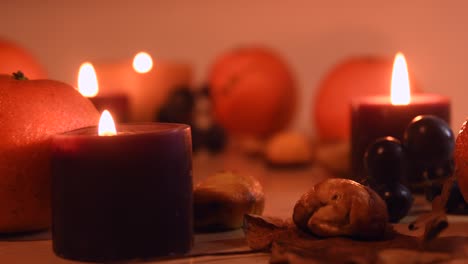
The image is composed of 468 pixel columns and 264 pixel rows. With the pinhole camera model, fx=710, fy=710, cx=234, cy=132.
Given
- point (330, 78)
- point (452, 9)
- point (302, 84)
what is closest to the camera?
point (330, 78)

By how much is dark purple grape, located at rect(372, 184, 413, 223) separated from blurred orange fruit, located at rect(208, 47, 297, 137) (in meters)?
0.70

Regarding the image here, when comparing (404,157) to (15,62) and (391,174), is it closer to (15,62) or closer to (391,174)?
(391,174)

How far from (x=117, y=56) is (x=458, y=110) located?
855 mm

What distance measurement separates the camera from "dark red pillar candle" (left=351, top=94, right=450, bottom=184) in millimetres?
899

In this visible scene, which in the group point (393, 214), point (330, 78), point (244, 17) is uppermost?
point (244, 17)

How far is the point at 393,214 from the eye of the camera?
0.74 metres

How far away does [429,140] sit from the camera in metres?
0.75

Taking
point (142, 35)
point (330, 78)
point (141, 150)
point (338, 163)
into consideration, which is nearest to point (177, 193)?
point (141, 150)

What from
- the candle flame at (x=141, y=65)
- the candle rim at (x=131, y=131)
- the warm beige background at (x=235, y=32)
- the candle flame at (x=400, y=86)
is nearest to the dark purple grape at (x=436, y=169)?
the candle flame at (x=400, y=86)

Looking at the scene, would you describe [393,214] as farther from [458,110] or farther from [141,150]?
[458,110]

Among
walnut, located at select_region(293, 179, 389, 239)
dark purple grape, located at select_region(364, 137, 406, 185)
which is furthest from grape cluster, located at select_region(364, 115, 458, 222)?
walnut, located at select_region(293, 179, 389, 239)

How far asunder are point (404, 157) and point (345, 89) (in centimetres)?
54

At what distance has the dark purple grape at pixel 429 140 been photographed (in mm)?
756

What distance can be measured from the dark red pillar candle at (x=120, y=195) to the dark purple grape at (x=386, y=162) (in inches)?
8.9
